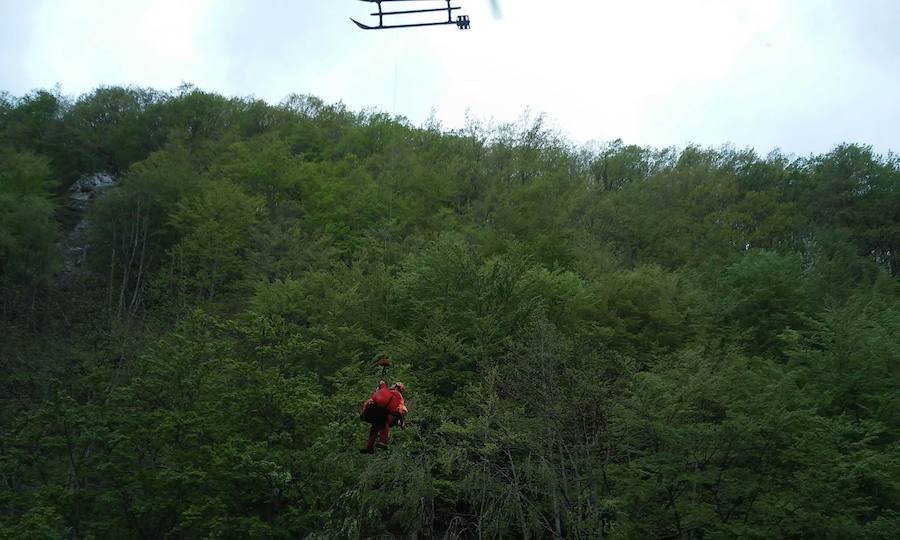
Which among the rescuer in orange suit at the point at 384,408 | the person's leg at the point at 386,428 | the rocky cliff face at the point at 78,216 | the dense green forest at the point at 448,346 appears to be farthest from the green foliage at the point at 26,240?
the rescuer in orange suit at the point at 384,408

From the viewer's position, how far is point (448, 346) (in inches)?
1087

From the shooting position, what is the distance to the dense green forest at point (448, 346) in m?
20.6

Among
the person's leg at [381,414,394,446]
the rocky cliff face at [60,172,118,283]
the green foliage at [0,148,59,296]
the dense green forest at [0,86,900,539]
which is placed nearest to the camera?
the person's leg at [381,414,394,446]

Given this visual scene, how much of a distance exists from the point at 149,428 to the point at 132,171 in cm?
2931

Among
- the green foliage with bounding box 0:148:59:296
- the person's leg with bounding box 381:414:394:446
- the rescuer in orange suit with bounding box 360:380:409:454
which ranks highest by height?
the green foliage with bounding box 0:148:59:296

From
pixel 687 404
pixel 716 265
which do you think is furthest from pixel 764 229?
pixel 687 404

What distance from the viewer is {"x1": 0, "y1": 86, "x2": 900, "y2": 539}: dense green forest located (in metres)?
20.6

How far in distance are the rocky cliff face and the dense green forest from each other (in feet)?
0.98

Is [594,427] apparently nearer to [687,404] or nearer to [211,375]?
[687,404]

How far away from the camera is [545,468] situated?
18.2m

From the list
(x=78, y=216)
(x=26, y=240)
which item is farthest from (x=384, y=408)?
(x=78, y=216)

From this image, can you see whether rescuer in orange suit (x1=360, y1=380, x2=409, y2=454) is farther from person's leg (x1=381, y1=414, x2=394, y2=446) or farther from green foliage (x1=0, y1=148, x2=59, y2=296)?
green foliage (x1=0, y1=148, x2=59, y2=296)

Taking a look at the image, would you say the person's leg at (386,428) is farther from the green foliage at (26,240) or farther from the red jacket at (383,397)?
the green foliage at (26,240)

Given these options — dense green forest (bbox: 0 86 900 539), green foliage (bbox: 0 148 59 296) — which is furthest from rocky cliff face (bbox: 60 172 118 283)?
green foliage (bbox: 0 148 59 296)
